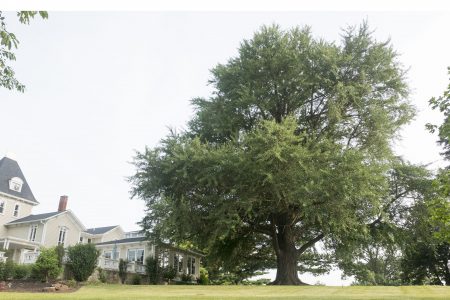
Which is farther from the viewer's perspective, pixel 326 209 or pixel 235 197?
pixel 235 197

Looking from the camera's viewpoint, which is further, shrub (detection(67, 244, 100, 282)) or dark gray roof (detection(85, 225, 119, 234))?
dark gray roof (detection(85, 225, 119, 234))

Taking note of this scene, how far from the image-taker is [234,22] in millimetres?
13938

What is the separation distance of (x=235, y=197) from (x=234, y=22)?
38.2 ft

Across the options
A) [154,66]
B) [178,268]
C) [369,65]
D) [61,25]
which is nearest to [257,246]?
[178,268]

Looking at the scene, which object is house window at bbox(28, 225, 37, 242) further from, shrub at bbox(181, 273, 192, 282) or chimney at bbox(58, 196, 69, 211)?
shrub at bbox(181, 273, 192, 282)

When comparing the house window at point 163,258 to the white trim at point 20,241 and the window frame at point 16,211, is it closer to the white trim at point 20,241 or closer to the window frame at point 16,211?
the white trim at point 20,241

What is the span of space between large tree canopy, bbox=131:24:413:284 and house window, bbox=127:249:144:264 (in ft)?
28.7

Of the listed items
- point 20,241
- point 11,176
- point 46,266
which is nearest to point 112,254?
point 20,241

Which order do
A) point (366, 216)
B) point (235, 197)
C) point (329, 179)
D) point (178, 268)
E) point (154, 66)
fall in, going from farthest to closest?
point (178, 268)
point (366, 216)
point (235, 197)
point (329, 179)
point (154, 66)

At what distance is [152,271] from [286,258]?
11.7 metres

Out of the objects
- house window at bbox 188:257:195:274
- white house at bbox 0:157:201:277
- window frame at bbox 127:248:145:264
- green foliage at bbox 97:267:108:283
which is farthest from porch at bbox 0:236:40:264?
house window at bbox 188:257:195:274

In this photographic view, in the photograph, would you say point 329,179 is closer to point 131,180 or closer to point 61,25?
point 131,180

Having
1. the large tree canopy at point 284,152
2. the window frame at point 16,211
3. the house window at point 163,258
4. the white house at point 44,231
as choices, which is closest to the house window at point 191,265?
the white house at point 44,231

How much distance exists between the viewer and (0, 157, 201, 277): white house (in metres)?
36.0
